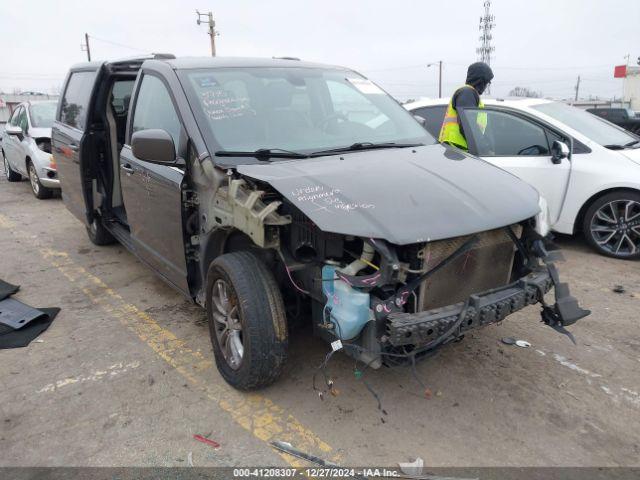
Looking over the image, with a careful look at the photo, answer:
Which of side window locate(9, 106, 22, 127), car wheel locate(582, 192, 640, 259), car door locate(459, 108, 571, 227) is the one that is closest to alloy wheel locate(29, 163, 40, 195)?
side window locate(9, 106, 22, 127)

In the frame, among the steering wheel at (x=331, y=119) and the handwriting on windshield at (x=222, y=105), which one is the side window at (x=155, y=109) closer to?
the handwriting on windshield at (x=222, y=105)

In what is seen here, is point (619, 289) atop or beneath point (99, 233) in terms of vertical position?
beneath

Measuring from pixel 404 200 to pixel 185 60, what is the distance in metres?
2.17

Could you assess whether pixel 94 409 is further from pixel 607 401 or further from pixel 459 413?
pixel 607 401

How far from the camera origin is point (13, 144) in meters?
10.1

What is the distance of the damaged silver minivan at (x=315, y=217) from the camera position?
2525mm

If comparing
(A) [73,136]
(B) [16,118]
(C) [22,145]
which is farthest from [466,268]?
(B) [16,118]

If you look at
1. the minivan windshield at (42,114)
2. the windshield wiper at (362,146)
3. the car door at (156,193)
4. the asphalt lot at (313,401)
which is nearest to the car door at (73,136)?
the car door at (156,193)

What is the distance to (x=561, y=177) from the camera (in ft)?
17.9

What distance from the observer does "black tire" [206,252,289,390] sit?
2781 mm

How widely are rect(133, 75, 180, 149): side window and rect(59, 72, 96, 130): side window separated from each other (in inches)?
57.4

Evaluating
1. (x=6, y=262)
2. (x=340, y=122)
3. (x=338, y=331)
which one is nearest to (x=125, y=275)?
(x=6, y=262)

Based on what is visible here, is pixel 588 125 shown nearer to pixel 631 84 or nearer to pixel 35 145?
pixel 35 145

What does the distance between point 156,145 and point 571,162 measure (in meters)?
4.33
